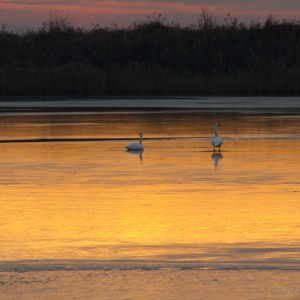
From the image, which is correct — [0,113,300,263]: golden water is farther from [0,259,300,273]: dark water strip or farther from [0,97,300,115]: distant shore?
[0,97,300,115]: distant shore

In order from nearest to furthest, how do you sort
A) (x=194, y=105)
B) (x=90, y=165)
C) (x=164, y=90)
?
1. (x=90, y=165)
2. (x=194, y=105)
3. (x=164, y=90)

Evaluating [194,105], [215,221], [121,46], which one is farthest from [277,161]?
[121,46]

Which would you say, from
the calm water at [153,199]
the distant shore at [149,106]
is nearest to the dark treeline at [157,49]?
the distant shore at [149,106]

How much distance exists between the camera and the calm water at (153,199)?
327 inches

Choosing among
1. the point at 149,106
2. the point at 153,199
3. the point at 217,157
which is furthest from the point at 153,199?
the point at 149,106

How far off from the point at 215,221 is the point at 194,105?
86.4 feet

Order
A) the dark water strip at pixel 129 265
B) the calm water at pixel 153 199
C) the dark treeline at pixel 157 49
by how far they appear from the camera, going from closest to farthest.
Answer: the dark water strip at pixel 129 265, the calm water at pixel 153 199, the dark treeline at pixel 157 49

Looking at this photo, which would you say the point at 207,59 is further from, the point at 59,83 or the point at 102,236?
the point at 102,236

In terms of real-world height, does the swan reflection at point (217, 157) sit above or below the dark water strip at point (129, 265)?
above

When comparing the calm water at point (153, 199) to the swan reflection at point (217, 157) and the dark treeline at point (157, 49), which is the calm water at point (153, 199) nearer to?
the swan reflection at point (217, 157)

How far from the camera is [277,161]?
15961mm

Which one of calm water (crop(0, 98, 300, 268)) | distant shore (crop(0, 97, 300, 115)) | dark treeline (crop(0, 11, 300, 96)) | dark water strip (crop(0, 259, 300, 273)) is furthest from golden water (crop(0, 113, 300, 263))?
dark treeline (crop(0, 11, 300, 96))

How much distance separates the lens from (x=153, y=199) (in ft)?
37.3

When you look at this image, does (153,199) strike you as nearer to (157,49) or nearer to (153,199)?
(153,199)
